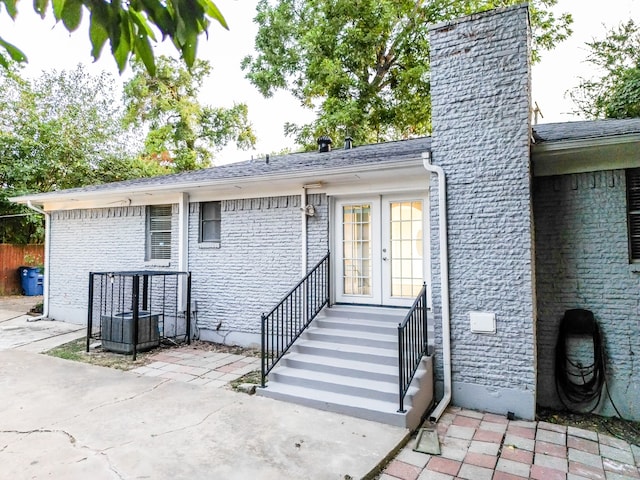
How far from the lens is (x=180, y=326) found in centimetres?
743

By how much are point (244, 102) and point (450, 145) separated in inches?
693

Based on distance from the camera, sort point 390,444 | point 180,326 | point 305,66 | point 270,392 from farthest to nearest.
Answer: point 305,66
point 180,326
point 270,392
point 390,444

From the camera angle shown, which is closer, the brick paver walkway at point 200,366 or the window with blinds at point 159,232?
the brick paver walkway at point 200,366

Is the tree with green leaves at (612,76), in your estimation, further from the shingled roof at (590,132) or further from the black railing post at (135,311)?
the black railing post at (135,311)

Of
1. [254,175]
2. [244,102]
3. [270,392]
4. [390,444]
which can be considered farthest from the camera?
[244,102]

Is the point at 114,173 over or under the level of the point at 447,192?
over

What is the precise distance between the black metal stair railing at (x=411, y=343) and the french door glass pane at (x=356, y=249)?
4.18 feet

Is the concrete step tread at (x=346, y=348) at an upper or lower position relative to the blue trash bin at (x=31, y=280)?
lower

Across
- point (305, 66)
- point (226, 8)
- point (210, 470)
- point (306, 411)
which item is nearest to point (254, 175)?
point (306, 411)

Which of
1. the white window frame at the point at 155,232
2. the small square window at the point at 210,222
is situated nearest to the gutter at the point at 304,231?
the small square window at the point at 210,222

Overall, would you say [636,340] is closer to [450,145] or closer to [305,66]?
[450,145]

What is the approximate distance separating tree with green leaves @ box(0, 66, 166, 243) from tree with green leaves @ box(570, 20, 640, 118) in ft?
55.9

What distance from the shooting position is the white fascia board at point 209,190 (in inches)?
217

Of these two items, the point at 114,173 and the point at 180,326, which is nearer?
the point at 180,326
